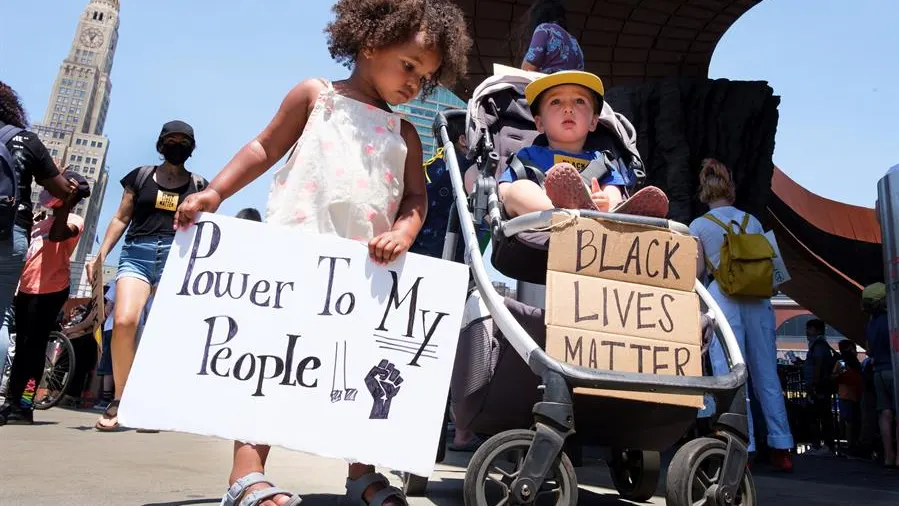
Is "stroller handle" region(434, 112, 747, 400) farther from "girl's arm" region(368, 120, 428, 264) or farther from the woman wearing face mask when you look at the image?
the woman wearing face mask

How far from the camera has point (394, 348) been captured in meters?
1.82

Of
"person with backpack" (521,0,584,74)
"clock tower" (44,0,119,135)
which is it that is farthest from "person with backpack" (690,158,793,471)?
"clock tower" (44,0,119,135)

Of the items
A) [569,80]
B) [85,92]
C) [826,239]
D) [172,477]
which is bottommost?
[172,477]

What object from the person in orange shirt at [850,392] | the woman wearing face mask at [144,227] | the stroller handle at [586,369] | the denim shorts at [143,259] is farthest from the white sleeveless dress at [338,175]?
the person in orange shirt at [850,392]

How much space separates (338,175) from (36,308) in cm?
329

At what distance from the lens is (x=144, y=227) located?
4082 mm

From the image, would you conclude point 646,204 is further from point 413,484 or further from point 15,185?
point 15,185

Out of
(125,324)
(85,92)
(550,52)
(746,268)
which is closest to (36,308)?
(125,324)

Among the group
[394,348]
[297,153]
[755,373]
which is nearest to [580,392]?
[394,348]

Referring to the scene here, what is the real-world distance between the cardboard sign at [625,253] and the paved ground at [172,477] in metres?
0.94

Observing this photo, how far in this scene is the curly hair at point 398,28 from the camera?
202cm

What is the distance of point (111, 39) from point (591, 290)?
157m

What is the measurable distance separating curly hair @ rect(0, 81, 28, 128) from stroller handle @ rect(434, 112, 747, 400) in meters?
2.89

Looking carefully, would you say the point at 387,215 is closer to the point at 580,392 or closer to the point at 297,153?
the point at 297,153
